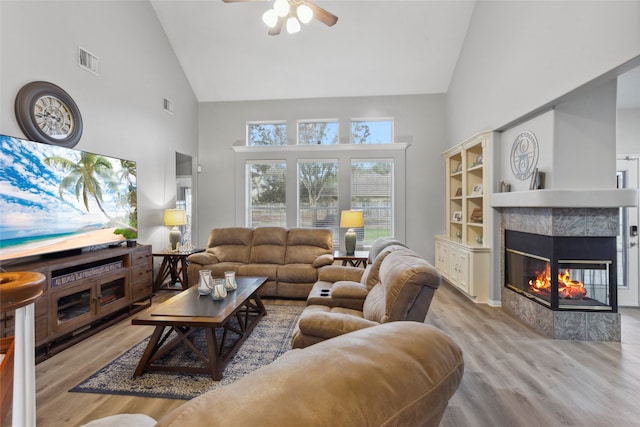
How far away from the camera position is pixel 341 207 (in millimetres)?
5820

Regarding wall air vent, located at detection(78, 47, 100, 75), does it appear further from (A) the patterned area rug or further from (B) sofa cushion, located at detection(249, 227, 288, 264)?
(A) the patterned area rug

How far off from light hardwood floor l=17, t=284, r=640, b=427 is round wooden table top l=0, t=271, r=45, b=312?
5.80ft

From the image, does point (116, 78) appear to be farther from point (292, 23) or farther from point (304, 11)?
point (304, 11)

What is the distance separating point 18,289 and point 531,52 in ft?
13.8

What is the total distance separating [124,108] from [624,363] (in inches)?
241

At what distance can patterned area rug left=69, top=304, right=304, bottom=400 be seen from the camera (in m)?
2.13

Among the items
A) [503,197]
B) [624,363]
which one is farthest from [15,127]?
[624,363]

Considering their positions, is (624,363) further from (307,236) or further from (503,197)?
(307,236)

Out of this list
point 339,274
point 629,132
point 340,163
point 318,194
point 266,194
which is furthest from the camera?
point 266,194

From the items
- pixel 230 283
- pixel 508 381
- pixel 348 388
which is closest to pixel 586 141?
pixel 508 381

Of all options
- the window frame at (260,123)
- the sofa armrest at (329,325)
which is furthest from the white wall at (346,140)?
the sofa armrest at (329,325)

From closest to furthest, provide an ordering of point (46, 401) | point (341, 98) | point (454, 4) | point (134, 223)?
point (46, 401), point (134, 223), point (454, 4), point (341, 98)

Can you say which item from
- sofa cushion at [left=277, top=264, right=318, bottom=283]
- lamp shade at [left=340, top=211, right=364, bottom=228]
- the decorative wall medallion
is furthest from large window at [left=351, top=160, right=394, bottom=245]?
the decorative wall medallion

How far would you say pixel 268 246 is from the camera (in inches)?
181
